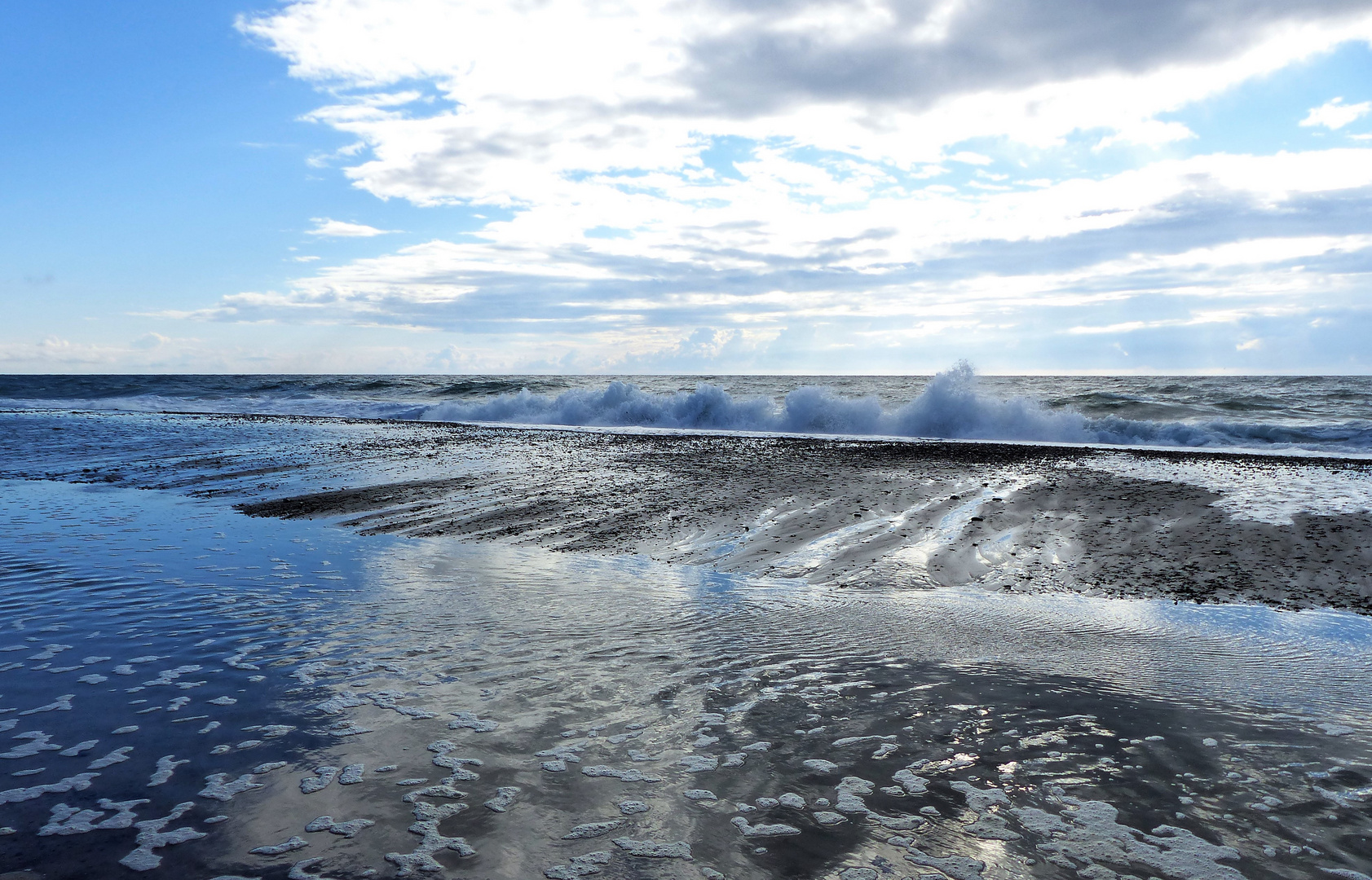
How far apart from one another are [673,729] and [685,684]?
1.97 ft

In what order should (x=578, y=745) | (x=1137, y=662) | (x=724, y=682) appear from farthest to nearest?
(x=1137, y=662) → (x=724, y=682) → (x=578, y=745)

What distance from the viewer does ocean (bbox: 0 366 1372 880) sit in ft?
9.16

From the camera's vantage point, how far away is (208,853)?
2.67 meters

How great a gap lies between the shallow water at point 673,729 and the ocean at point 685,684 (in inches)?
0.8

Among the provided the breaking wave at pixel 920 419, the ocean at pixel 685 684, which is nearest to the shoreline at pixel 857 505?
the ocean at pixel 685 684

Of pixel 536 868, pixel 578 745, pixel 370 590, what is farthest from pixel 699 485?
pixel 536 868

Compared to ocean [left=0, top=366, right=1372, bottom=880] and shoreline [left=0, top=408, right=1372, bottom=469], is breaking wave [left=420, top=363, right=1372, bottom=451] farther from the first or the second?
ocean [left=0, top=366, right=1372, bottom=880]

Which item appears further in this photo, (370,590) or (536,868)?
(370,590)

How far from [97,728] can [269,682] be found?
2.54ft

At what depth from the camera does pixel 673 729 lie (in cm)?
371

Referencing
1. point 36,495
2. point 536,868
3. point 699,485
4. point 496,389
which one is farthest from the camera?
point 496,389

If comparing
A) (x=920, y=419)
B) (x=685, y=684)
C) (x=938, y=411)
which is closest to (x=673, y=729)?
(x=685, y=684)

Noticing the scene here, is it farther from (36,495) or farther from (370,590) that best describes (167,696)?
(36,495)

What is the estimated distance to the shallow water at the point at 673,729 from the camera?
275 centimetres
